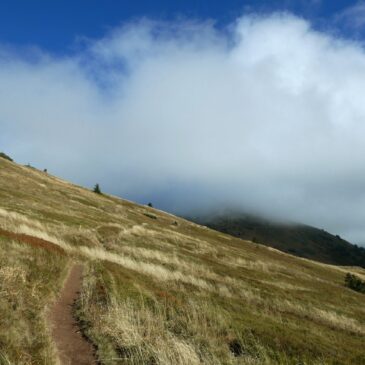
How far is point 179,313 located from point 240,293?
15019 millimetres

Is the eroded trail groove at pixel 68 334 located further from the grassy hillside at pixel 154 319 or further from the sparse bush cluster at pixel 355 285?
the sparse bush cluster at pixel 355 285

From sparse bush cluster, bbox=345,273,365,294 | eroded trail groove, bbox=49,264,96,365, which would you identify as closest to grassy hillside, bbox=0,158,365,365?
eroded trail groove, bbox=49,264,96,365

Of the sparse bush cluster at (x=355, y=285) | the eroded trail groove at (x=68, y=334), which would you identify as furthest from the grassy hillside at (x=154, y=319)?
the sparse bush cluster at (x=355, y=285)

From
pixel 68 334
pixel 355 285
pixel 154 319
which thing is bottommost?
pixel 68 334

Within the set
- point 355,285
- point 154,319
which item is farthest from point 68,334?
point 355,285

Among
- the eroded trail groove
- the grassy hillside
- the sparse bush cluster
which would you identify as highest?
the sparse bush cluster

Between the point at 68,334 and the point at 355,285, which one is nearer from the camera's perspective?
the point at 68,334

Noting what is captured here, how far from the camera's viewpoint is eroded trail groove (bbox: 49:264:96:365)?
12.5 metres

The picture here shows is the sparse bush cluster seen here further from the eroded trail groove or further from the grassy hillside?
the eroded trail groove

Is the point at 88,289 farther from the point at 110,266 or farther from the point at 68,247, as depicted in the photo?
the point at 68,247

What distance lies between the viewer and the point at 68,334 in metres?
14.6

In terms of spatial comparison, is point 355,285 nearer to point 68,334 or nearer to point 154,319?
point 154,319

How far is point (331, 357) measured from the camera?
16.7 meters

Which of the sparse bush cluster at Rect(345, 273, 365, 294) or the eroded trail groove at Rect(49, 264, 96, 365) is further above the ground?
the sparse bush cluster at Rect(345, 273, 365, 294)
